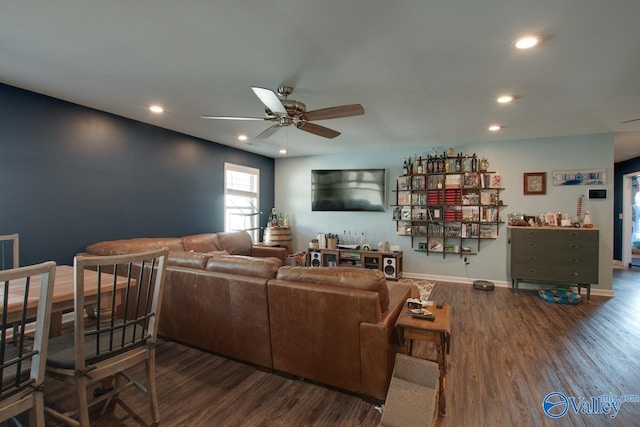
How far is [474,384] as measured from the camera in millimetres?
2182

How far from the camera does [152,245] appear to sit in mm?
3672

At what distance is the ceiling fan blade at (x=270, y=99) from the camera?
7.04 ft

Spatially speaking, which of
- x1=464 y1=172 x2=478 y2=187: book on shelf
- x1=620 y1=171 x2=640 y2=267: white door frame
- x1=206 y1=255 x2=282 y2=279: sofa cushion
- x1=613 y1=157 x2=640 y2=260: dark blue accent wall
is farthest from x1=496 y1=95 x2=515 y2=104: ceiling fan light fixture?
x1=620 y1=171 x2=640 y2=267: white door frame

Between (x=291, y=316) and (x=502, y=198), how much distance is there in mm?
4486

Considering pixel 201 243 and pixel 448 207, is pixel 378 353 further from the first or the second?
pixel 448 207

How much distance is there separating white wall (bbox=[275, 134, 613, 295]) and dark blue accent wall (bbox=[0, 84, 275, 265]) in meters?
2.27

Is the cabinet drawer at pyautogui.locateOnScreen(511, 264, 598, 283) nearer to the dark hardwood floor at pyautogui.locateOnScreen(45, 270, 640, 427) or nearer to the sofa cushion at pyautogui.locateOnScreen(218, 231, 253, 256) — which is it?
the dark hardwood floor at pyautogui.locateOnScreen(45, 270, 640, 427)

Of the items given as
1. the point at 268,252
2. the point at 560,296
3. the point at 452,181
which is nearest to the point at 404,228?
the point at 452,181

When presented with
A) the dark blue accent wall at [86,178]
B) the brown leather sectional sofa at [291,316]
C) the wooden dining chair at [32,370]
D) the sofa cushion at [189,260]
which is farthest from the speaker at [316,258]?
the wooden dining chair at [32,370]

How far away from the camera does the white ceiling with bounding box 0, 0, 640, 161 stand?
173 centimetres

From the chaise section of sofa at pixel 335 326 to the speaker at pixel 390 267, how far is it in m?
3.08

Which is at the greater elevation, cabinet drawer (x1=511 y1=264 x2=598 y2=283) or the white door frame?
the white door frame

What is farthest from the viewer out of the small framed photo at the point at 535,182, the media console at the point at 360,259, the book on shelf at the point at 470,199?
the media console at the point at 360,259

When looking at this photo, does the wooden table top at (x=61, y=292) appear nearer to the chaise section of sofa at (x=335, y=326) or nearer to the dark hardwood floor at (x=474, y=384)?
the dark hardwood floor at (x=474, y=384)
